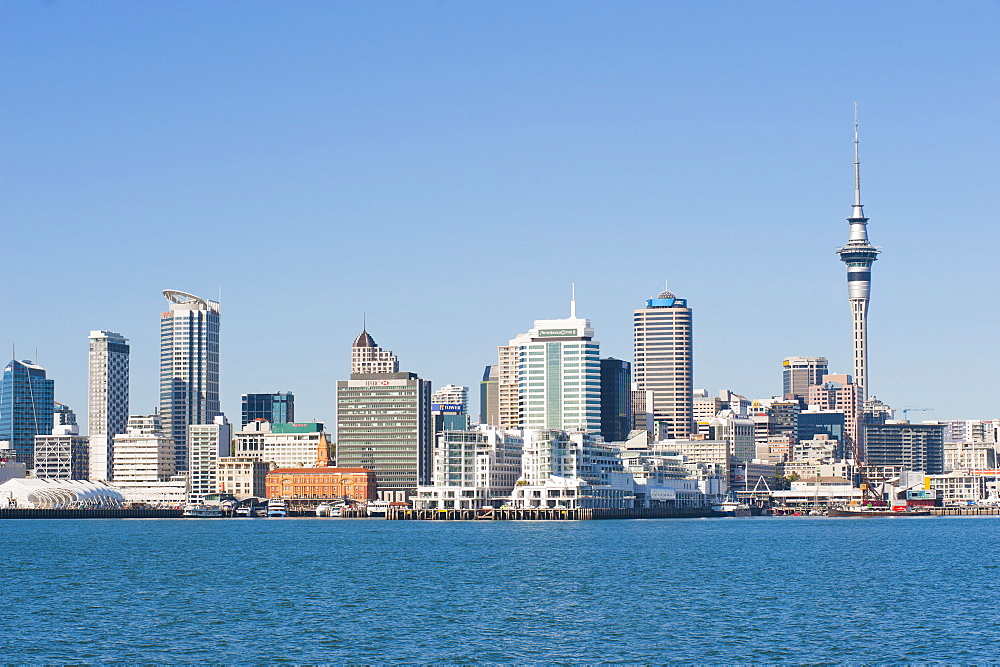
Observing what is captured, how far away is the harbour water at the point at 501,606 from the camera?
66.9 m

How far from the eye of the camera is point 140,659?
2525 inches

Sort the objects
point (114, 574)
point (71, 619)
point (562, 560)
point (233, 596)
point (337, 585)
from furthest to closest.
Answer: point (562, 560) → point (114, 574) → point (337, 585) → point (233, 596) → point (71, 619)

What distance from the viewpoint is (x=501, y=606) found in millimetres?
84750

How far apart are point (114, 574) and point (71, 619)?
104 feet

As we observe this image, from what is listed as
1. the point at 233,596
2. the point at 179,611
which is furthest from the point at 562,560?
the point at 179,611

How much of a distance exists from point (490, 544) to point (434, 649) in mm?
91044

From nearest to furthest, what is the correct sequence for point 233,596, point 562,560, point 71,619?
point 71,619 < point 233,596 < point 562,560

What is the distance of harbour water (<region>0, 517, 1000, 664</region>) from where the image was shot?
6688cm

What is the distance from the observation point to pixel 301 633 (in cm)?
7256

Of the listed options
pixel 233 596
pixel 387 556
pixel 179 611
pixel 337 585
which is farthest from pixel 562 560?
pixel 179 611

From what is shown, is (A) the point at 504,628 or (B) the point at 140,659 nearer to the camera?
(B) the point at 140,659

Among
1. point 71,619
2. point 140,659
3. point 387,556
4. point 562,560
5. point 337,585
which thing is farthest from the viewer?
point 387,556

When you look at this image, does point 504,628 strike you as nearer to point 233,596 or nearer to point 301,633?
point 301,633

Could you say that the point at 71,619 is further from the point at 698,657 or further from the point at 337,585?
the point at 698,657
